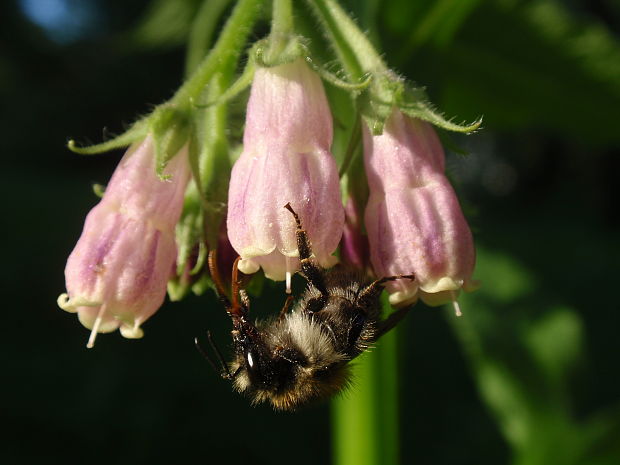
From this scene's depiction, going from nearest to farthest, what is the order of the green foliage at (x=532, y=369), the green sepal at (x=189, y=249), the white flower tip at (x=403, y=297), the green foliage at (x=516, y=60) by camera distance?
the white flower tip at (x=403, y=297) → the green sepal at (x=189, y=249) → the green foliage at (x=516, y=60) → the green foliage at (x=532, y=369)

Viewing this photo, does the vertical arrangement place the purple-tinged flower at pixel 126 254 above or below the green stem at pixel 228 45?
below

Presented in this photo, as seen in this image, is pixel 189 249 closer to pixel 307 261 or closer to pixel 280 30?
pixel 307 261

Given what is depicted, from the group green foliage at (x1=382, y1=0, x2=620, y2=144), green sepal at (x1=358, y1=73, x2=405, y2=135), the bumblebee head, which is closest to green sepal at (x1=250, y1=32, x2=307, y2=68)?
green sepal at (x1=358, y1=73, x2=405, y2=135)

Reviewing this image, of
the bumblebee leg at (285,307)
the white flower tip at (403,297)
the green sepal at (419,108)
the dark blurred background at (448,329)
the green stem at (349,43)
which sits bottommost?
the dark blurred background at (448,329)

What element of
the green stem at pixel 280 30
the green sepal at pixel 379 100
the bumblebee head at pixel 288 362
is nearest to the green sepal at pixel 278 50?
the green stem at pixel 280 30

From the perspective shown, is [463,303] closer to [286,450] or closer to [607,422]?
[607,422]

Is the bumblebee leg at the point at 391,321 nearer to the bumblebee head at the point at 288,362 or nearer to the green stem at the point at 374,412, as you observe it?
the bumblebee head at the point at 288,362

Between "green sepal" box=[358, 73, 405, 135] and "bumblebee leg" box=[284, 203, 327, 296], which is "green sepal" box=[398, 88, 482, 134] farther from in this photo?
"bumblebee leg" box=[284, 203, 327, 296]

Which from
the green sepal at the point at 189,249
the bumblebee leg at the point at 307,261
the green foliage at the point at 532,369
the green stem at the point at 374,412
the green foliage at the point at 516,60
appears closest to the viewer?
the bumblebee leg at the point at 307,261
